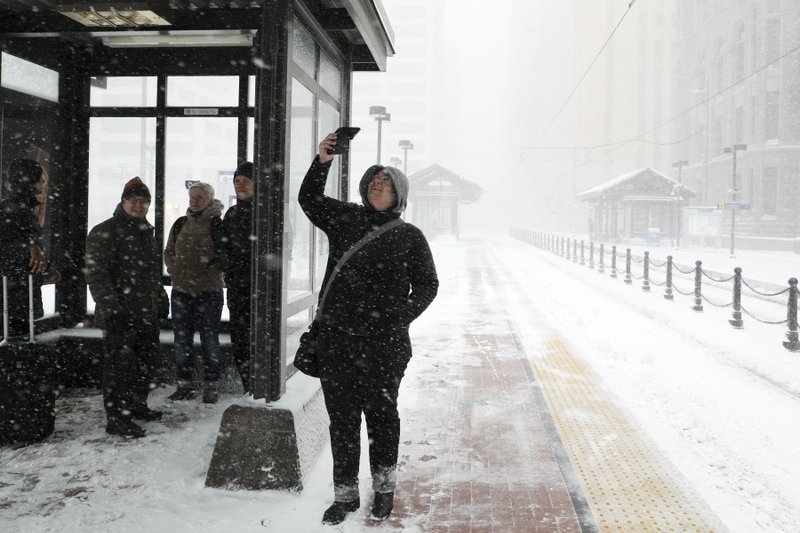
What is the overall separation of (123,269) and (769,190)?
4641cm

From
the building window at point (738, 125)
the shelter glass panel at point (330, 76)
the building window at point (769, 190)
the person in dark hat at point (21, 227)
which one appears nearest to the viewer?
the person in dark hat at point (21, 227)

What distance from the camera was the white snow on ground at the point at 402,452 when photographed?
3.62 metres

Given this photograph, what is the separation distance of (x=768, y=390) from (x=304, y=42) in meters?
6.03

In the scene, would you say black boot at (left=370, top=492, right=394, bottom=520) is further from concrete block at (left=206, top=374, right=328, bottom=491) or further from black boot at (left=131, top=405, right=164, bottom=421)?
black boot at (left=131, top=405, right=164, bottom=421)

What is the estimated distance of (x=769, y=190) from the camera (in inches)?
1667

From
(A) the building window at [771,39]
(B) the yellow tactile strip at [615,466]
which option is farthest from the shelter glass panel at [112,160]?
(A) the building window at [771,39]

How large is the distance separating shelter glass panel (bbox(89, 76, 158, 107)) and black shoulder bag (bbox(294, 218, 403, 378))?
148 inches

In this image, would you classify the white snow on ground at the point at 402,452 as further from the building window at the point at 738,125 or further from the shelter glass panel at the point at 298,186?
the building window at the point at 738,125

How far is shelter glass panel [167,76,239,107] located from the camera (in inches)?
244

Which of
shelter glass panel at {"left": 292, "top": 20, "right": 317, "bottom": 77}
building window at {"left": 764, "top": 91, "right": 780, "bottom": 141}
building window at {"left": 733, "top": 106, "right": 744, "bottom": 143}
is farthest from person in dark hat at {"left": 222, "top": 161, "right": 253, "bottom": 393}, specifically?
building window at {"left": 733, "top": 106, "right": 744, "bottom": 143}

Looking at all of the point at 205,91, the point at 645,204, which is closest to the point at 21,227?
the point at 205,91

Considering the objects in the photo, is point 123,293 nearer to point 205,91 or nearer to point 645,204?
point 205,91

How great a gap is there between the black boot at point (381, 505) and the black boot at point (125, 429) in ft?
7.29

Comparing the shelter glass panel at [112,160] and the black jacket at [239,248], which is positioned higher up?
the shelter glass panel at [112,160]
